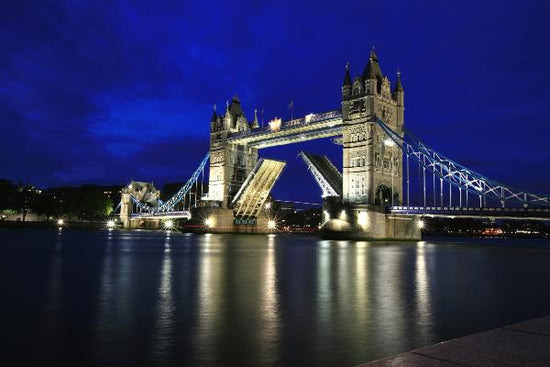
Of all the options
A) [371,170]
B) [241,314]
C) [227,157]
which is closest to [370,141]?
[371,170]

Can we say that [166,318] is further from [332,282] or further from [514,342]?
[332,282]

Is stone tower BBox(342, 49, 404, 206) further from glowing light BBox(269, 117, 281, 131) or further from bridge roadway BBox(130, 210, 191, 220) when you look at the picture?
bridge roadway BBox(130, 210, 191, 220)

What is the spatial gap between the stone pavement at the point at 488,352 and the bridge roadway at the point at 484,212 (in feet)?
131

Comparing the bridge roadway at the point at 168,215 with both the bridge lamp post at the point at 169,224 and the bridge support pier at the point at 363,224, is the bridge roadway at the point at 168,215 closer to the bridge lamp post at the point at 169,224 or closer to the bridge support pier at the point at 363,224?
the bridge lamp post at the point at 169,224

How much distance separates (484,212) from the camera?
43750 mm

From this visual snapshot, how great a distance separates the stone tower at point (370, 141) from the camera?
51.6m

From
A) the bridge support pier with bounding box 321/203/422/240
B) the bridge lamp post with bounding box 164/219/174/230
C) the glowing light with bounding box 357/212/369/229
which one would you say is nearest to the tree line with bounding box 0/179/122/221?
the bridge lamp post with bounding box 164/219/174/230

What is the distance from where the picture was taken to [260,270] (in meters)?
18.1

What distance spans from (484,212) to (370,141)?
13.5 meters

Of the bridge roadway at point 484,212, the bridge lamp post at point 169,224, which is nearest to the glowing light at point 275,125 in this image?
the bridge roadway at point 484,212

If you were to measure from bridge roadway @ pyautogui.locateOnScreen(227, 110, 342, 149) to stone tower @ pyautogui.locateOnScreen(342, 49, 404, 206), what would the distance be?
2828mm

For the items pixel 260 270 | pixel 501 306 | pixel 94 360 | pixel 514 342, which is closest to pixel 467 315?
pixel 501 306

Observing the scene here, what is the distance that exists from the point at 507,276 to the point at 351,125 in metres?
36.6

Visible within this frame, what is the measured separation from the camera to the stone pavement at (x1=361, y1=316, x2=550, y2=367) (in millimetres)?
4773
